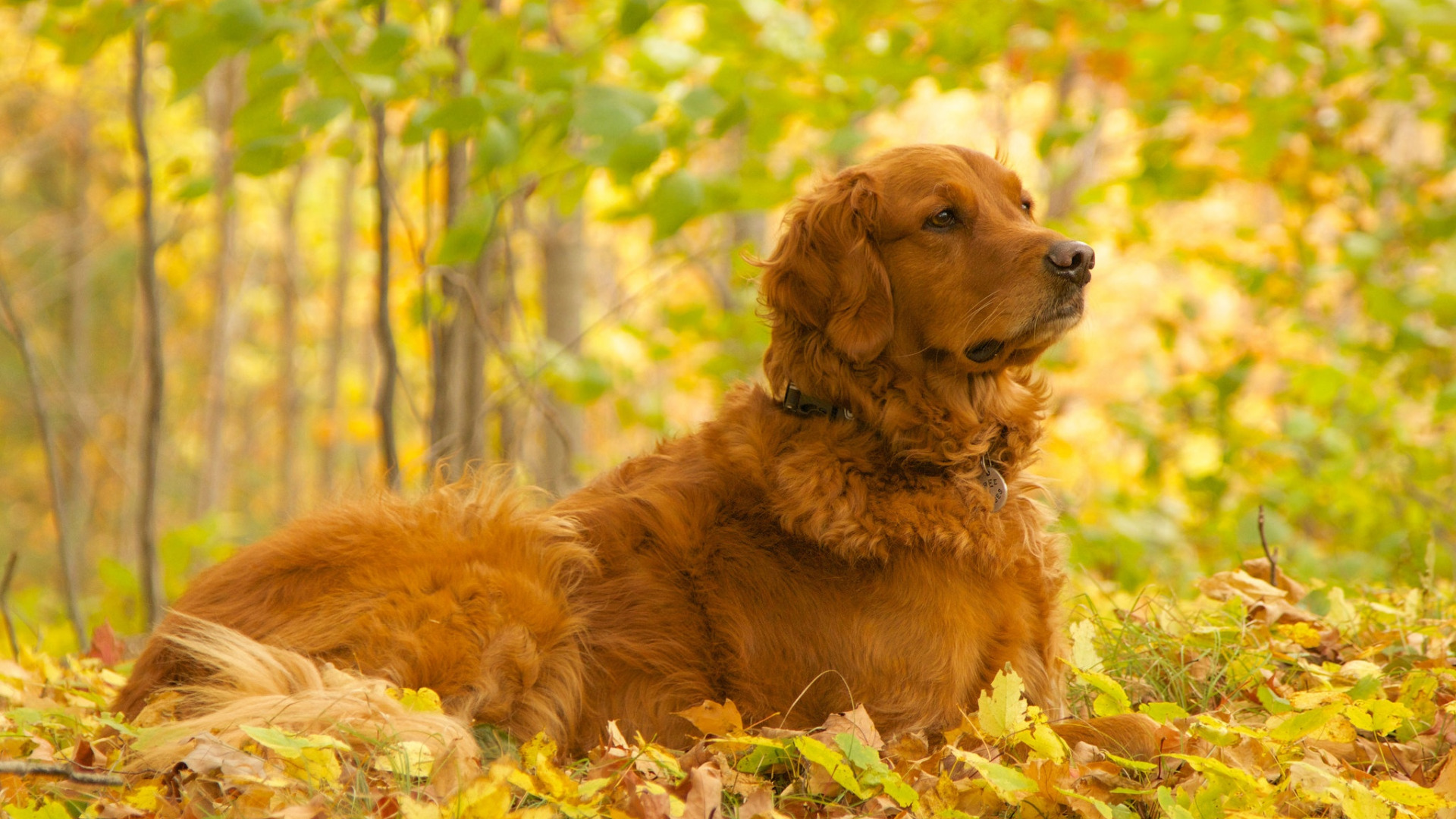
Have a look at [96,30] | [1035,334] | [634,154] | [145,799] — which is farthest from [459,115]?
[145,799]

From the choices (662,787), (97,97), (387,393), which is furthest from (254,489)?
(662,787)

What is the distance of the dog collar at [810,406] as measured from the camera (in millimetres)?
2799

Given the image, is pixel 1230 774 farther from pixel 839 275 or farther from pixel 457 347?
pixel 457 347

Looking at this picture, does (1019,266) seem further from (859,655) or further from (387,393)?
(387,393)

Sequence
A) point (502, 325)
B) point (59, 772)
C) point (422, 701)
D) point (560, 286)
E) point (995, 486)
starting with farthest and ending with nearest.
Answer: point (560, 286) < point (502, 325) < point (995, 486) < point (422, 701) < point (59, 772)

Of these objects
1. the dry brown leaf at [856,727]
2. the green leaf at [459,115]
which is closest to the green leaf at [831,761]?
the dry brown leaf at [856,727]

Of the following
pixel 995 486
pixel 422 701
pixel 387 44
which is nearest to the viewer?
pixel 422 701

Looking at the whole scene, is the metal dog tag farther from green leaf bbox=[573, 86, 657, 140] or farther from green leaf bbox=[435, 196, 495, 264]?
green leaf bbox=[435, 196, 495, 264]

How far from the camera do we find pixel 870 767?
2062mm

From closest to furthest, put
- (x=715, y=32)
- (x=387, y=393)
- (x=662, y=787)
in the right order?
(x=662, y=787) < (x=387, y=393) < (x=715, y=32)

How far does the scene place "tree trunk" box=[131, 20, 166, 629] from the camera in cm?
449

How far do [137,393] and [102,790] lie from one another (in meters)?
14.6

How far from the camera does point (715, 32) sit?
5.21 m

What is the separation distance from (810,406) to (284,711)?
1323 millimetres
